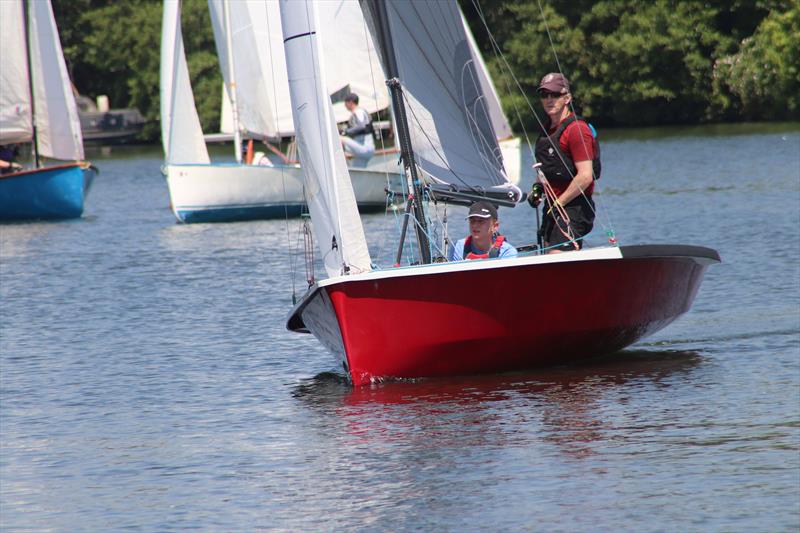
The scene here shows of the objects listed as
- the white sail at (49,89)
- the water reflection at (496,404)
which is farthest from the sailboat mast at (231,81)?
the water reflection at (496,404)

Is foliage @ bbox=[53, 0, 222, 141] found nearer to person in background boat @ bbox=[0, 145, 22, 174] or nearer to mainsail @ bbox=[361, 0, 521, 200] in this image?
person in background boat @ bbox=[0, 145, 22, 174]

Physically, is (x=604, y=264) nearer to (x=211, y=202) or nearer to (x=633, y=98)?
(x=211, y=202)

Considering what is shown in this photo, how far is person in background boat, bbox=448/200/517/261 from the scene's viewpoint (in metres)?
11.4

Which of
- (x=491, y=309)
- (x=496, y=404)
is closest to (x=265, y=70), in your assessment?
(x=491, y=309)

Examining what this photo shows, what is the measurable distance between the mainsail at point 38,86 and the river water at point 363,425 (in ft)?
42.8

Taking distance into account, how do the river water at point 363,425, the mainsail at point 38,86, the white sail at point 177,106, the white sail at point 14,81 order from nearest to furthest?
the river water at point 363,425 < the white sail at point 177,106 < the white sail at point 14,81 < the mainsail at point 38,86

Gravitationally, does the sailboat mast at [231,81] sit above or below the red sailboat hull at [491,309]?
above

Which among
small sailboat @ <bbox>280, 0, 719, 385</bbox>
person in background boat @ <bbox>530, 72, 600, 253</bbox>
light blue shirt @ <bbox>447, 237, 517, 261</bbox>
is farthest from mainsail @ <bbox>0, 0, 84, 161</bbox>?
person in background boat @ <bbox>530, 72, 600, 253</bbox>

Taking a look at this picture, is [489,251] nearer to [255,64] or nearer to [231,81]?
[255,64]

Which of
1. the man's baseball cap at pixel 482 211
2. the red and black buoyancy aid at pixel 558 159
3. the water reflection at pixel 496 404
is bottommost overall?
the water reflection at pixel 496 404

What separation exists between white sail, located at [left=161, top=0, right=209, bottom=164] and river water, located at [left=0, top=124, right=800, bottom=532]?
973 centimetres

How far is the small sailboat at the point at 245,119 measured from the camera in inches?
1083

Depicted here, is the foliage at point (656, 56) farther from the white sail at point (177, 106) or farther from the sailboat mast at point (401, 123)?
the sailboat mast at point (401, 123)

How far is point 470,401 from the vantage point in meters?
10.8
